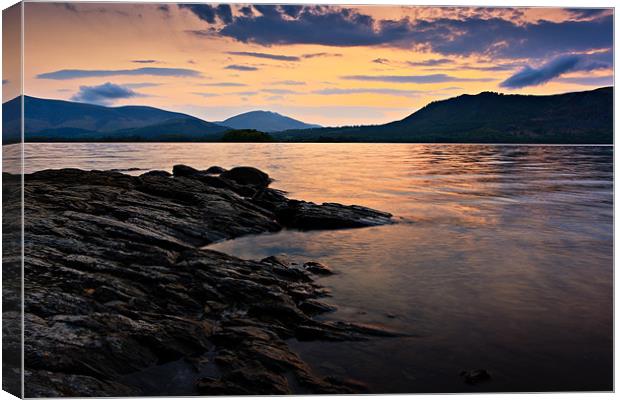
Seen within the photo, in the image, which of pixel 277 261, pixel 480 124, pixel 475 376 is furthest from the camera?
pixel 480 124

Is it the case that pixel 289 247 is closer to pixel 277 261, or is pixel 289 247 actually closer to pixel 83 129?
pixel 277 261

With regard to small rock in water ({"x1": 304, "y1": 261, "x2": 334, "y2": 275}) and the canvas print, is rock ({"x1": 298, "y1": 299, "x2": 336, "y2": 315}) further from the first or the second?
small rock in water ({"x1": 304, "y1": 261, "x2": 334, "y2": 275})

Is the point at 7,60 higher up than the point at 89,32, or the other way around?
the point at 89,32

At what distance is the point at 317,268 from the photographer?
13719 millimetres

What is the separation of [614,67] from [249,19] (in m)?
7.64

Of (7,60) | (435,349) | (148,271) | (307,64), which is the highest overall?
(307,64)

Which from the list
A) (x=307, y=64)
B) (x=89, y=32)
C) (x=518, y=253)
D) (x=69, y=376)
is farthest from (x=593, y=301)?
(x=89, y=32)

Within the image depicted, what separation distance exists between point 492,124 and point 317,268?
164ft

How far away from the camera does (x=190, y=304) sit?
32.2 feet

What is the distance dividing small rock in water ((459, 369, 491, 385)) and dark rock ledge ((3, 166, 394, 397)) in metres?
1.65

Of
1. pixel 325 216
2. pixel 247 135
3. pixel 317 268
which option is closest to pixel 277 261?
pixel 317 268

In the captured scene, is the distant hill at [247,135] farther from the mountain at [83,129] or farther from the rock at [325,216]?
the rock at [325,216]

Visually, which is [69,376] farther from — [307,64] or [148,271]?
[307,64]

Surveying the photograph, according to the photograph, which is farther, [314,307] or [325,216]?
[325,216]
